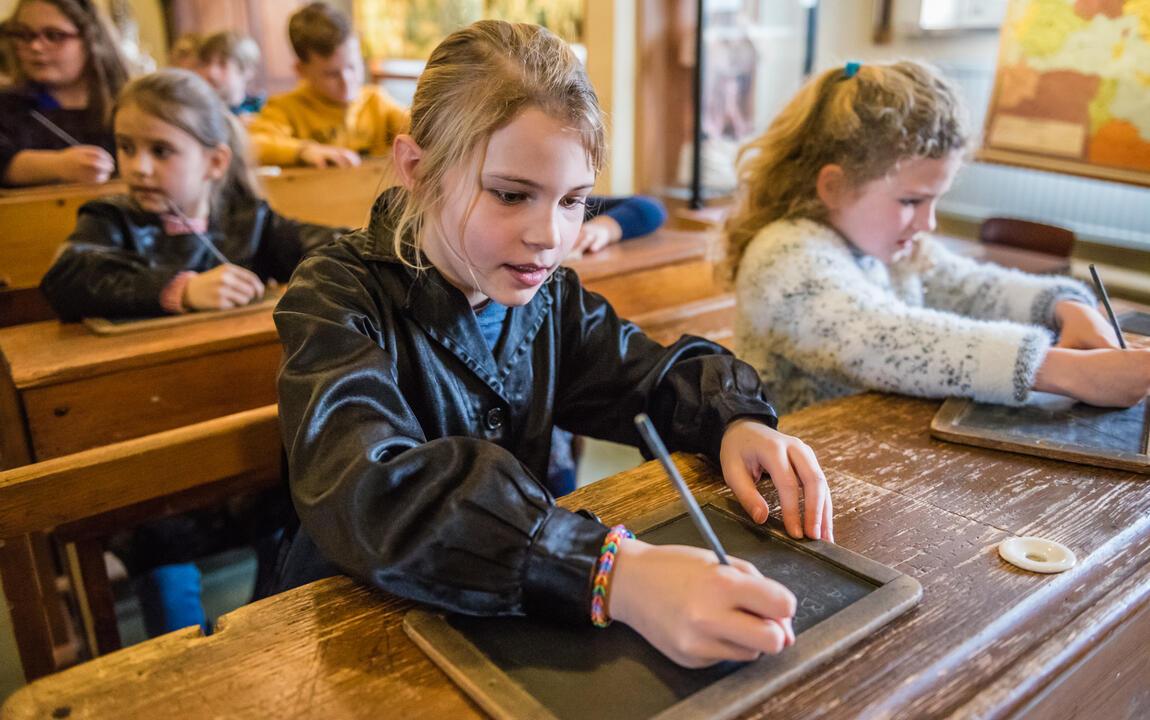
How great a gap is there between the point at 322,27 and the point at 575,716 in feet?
9.82

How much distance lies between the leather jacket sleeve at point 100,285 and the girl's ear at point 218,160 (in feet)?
1.01

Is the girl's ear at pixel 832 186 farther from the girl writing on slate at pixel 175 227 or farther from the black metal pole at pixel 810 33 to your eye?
the black metal pole at pixel 810 33

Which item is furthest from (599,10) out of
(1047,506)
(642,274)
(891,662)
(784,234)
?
(891,662)

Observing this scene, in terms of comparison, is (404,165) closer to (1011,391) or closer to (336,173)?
(1011,391)

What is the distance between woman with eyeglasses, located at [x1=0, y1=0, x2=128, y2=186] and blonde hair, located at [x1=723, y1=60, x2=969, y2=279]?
175cm

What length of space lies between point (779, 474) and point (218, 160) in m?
1.49

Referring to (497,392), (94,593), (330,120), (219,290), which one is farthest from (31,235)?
(497,392)

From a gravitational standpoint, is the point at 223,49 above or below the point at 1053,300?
above

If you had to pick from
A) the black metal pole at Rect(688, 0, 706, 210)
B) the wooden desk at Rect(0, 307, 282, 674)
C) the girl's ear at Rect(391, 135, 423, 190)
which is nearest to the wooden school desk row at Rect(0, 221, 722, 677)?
the wooden desk at Rect(0, 307, 282, 674)

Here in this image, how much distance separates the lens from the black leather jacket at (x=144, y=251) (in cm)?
149

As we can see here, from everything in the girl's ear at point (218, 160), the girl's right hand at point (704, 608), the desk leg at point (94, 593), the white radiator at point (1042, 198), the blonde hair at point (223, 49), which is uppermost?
the blonde hair at point (223, 49)

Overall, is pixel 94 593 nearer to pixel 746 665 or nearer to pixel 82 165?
pixel 746 665

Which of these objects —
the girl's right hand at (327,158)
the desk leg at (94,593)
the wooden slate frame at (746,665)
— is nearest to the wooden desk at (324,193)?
the girl's right hand at (327,158)

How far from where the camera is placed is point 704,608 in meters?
0.53
